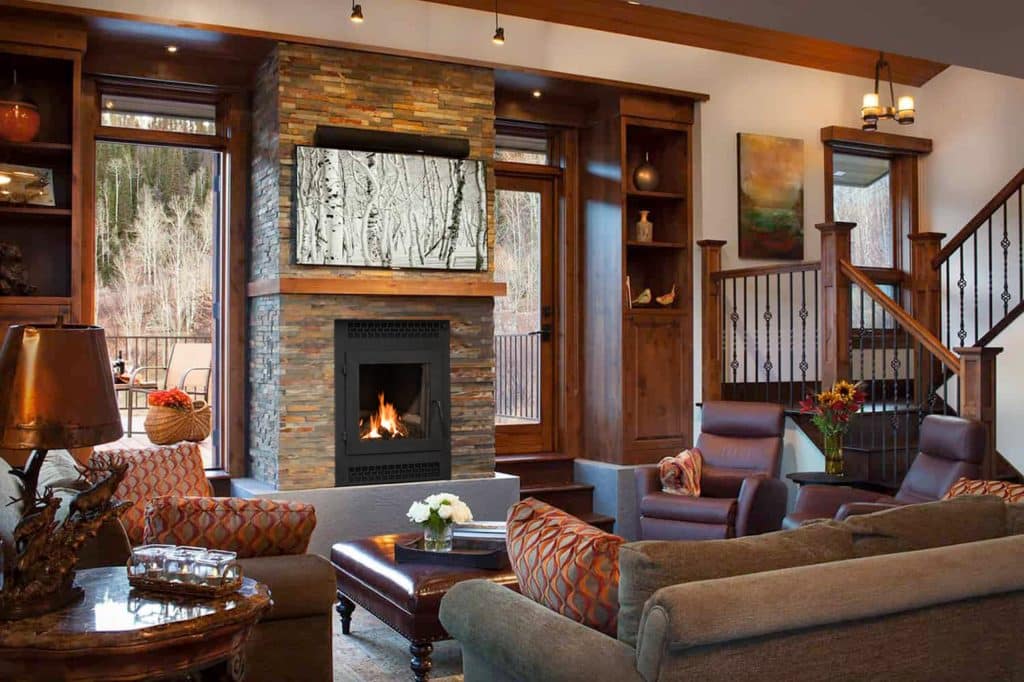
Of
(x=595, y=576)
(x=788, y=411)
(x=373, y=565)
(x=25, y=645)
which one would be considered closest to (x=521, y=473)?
(x=788, y=411)

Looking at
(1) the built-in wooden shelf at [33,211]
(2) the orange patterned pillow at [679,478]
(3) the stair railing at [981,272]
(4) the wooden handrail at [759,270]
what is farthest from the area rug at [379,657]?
(3) the stair railing at [981,272]

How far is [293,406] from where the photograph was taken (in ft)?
20.1

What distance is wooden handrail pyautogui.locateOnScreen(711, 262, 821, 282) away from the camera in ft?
22.6

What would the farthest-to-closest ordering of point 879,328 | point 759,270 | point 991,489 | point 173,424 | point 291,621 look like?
point 879,328 → point 759,270 → point 173,424 → point 991,489 → point 291,621

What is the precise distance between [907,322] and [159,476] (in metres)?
4.43

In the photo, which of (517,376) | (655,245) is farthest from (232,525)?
(655,245)

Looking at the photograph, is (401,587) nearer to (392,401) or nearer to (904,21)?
(392,401)

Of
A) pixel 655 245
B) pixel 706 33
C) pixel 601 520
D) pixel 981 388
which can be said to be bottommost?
pixel 601 520

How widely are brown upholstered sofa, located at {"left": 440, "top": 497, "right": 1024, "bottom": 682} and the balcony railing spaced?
4.66m

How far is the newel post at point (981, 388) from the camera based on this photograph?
18.7ft

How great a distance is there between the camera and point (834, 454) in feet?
20.6

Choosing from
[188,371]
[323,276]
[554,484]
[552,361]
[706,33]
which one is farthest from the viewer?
[552,361]

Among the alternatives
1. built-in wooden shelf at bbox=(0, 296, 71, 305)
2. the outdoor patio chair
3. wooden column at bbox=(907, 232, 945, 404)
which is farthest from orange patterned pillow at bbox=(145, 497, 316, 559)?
wooden column at bbox=(907, 232, 945, 404)

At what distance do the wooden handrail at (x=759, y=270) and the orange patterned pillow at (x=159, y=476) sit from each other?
3.93m
